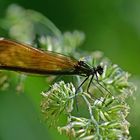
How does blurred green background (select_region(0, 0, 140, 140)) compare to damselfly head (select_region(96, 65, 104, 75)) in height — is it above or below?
above

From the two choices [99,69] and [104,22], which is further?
[104,22]

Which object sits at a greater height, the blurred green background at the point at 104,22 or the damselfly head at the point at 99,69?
the blurred green background at the point at 104,22

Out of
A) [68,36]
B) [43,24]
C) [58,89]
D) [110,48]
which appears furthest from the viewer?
[110,48]

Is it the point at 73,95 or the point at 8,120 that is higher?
the point at 8,120

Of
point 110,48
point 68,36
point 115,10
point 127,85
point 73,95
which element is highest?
point 115,10

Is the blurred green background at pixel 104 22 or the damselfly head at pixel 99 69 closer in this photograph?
the damselfly head at pixel 99 69

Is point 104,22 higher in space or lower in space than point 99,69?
higher

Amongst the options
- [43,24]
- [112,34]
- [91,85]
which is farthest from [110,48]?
[91,85]

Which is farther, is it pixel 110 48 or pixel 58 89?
pixel 110 48

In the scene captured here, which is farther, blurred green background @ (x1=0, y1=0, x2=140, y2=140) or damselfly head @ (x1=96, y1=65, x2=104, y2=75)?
blurred green background @ (x1=0, y1=0, x2=140, y2=140)

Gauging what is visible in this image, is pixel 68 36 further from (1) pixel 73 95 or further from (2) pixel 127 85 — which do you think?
(1) pixel 73 95

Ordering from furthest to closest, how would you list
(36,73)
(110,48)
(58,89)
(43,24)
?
(110,48)
(43,24)
(36,73)
(58,89)
